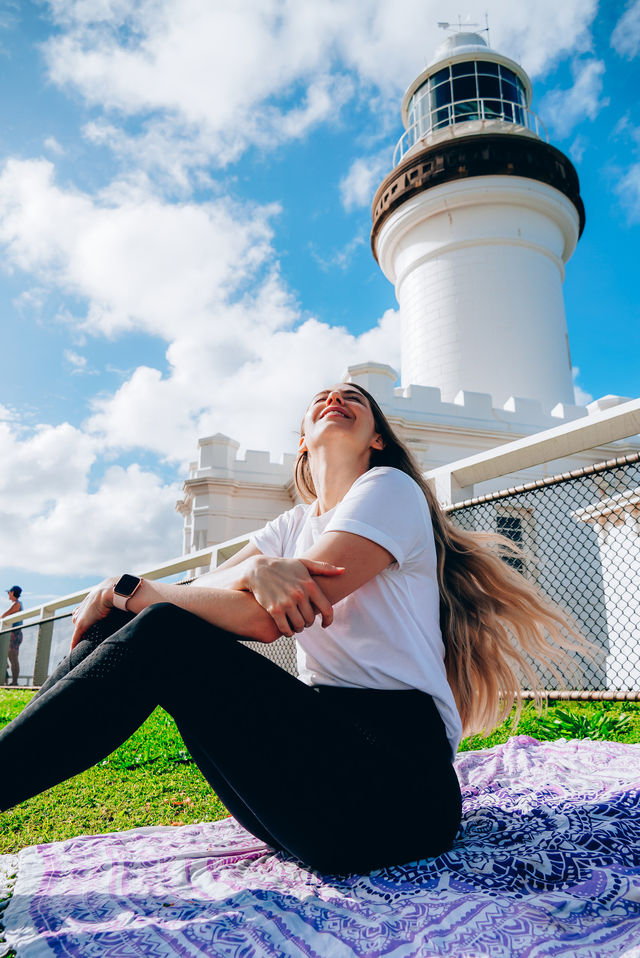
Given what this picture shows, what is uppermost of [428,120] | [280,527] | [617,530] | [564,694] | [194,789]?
[428,120]

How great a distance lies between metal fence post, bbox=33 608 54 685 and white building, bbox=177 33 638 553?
2.93m

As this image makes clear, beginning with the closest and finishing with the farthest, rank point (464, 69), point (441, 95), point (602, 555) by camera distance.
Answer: point (602, 555) < point (464, 69) < point (441, 95)

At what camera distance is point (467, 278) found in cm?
1330

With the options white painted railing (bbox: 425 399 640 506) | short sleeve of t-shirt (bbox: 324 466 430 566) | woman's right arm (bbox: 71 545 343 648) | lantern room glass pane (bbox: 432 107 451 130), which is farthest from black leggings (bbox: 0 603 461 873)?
lantern room glass pane (bbox: 432 107 451 130)

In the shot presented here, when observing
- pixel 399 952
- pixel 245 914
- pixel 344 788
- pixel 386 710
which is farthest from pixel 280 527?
pixel 399 952

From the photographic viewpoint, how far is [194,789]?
2883 mm

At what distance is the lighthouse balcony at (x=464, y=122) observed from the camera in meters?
14.3

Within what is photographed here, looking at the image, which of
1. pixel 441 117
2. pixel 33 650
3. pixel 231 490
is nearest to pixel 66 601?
pixel 33 650

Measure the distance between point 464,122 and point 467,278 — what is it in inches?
159

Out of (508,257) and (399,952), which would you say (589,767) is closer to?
(399,952)

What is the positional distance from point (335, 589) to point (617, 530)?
14.0 ft

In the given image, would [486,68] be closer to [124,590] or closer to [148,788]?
[148,788]

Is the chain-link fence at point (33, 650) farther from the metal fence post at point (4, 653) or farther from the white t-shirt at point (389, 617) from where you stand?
the white t-shirt at point (389, 617)

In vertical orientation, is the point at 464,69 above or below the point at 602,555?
above
